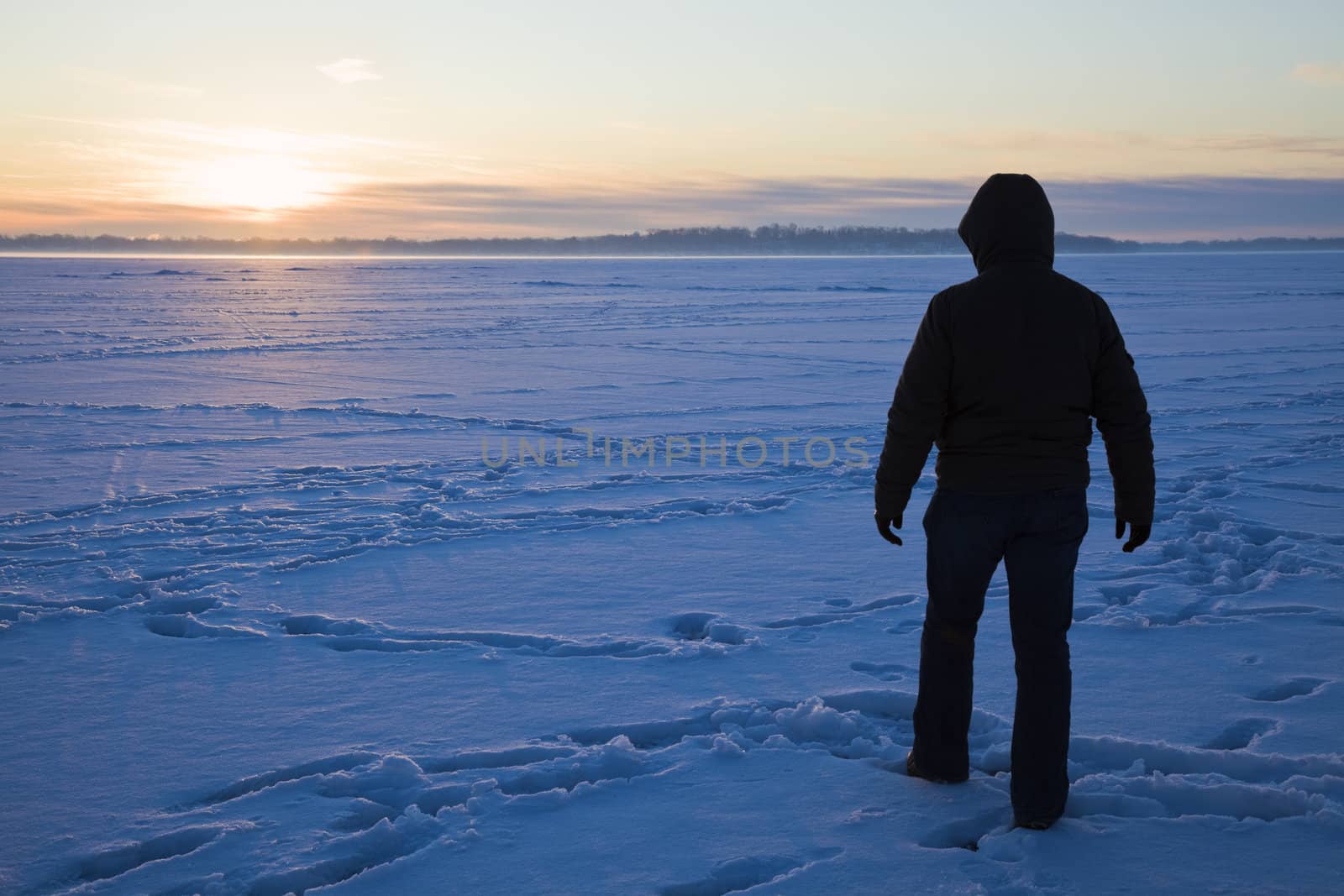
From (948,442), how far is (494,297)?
3207 cm

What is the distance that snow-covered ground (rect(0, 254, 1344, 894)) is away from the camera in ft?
9.41

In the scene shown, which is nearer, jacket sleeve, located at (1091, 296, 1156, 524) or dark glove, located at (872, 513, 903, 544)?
jacket sleeve, located at (1091, 296, 1156, 524)

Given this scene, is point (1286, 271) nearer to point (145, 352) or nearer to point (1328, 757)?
point (145, 352)

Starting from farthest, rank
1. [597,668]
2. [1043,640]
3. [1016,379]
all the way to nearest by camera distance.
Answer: [597,668], [1043,640], [1016,379]

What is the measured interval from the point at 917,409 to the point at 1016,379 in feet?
0.85

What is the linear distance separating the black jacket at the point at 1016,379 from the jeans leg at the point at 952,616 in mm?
93

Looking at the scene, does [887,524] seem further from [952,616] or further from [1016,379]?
[1016,379]

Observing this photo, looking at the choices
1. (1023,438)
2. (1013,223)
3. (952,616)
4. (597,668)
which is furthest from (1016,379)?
(597,668)

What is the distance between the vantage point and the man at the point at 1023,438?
2.78 metres

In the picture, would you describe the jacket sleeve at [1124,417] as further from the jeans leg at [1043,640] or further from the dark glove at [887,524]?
the dark glove at [887,524]

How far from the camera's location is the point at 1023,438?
2820 mm

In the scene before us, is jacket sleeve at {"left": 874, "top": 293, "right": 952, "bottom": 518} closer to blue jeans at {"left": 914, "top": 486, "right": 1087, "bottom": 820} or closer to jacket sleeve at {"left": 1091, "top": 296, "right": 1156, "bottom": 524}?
blue jeans at {"left": 914, "top": 486, "right": 1087, "bottom": 820}

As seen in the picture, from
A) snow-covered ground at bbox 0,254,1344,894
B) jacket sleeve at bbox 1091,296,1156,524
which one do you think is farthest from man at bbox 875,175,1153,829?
snow-covered ground at bbox 0,254,1344,894

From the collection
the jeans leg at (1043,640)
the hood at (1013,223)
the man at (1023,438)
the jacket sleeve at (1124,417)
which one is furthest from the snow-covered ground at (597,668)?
the hood at (1013,223)
